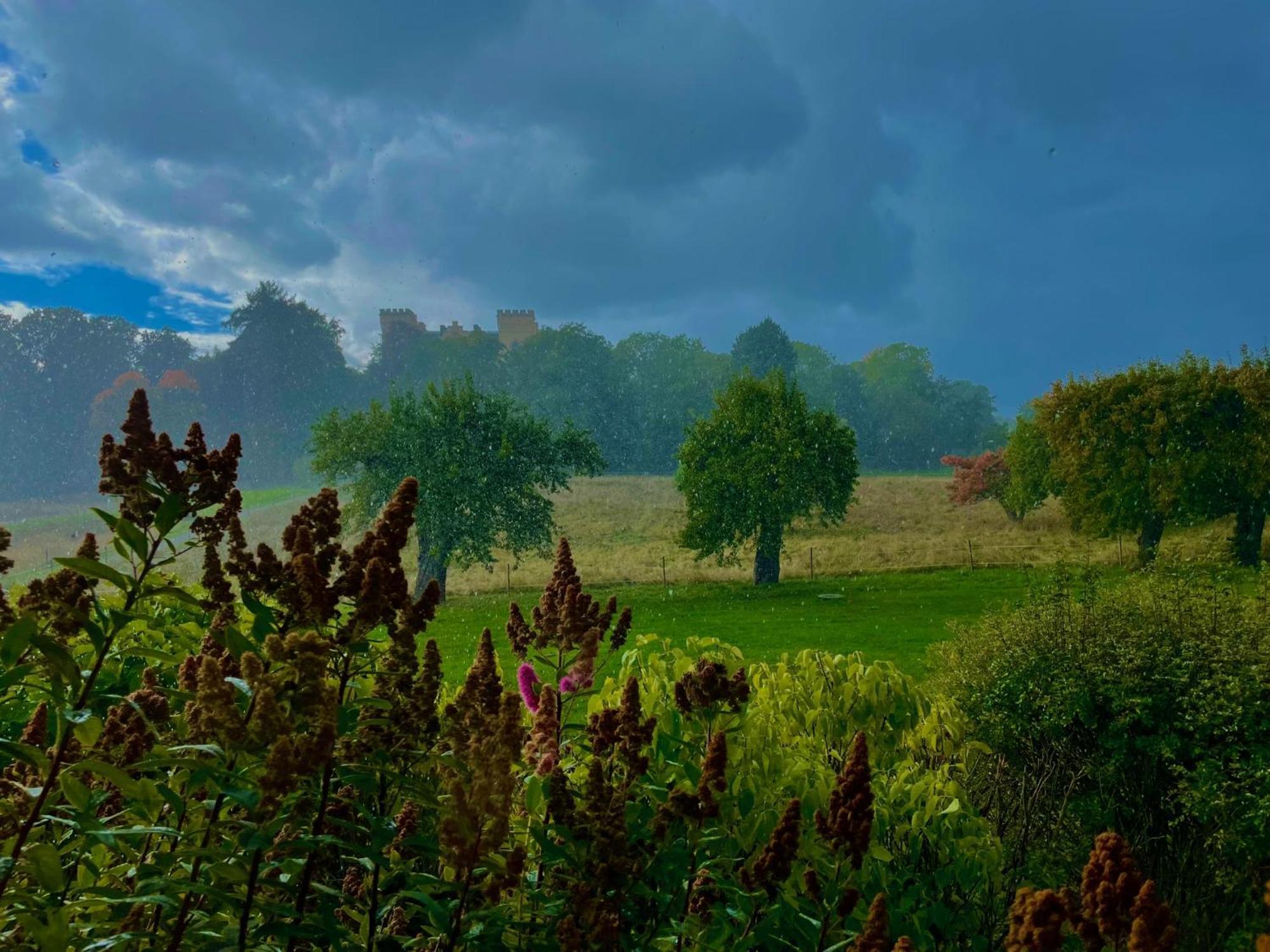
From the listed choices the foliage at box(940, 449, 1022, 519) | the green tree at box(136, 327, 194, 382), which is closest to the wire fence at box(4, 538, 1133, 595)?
the foliage at box(940, 449, 1022, 519)

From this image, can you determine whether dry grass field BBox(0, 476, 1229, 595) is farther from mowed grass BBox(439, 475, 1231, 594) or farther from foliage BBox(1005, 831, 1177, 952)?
foliage BBox(1005, 831, 1177, 952)

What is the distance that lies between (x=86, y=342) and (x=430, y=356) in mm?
31747

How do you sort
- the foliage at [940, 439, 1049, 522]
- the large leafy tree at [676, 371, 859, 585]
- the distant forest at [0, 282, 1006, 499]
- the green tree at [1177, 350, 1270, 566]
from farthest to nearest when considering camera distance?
the distant forest at [0, 282, 1006, 499] < the foliage at [940, 439, 1049, 522] < the large leafy tree at [676, 371, 859, 585] < the green tree at [1177, 350, 1270, 566]

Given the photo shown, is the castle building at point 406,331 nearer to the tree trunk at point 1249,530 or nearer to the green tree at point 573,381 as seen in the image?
the green tree at point 573,381

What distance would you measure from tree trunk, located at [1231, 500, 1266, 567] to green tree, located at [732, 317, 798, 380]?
5055 cm

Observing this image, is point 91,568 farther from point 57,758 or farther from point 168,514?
point 57,758

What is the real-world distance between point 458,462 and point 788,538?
1951cm

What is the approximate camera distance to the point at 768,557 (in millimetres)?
30234

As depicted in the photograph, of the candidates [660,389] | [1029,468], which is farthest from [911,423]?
[1029,468]

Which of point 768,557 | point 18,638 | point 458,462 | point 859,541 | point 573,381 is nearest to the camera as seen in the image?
point 18,638

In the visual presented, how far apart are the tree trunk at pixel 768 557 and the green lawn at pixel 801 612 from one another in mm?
739

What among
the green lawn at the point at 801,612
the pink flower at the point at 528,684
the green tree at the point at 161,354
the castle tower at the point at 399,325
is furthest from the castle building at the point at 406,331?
the pink flower at the point at 528,684

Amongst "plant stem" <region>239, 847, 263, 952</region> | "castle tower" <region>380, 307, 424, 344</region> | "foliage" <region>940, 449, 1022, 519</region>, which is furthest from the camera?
"castle tower" <region>380, 307, 424, 344</region>

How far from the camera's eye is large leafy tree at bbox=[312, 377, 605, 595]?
91.9ft
